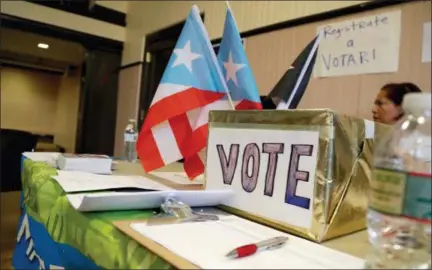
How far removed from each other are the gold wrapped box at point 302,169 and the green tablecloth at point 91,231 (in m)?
0.18

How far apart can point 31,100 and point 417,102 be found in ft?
22.5

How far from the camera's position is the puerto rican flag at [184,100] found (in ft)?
2.86

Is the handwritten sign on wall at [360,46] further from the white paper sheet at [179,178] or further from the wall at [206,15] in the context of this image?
the white paper sheet at [179,178]

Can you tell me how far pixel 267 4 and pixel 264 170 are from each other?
6.36 ft

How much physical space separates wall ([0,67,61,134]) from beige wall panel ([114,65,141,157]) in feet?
9.53

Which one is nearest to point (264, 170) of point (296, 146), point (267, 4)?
point (296, 146)

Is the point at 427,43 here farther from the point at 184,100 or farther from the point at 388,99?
the point at 184,100

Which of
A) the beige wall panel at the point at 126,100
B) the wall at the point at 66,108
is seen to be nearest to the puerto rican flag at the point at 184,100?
the beige wall panel at the point at 126,100

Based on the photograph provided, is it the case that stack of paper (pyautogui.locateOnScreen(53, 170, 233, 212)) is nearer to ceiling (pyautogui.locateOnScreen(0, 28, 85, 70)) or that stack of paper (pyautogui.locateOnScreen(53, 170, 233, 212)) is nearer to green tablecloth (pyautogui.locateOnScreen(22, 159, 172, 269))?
green tablecloth (pyautogui.locateOnScreen(22, 159, 172, 269))

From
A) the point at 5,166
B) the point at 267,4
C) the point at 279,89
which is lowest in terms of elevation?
the point at 5,166

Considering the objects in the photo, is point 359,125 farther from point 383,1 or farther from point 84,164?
point 383,1

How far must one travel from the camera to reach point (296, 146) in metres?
0.56

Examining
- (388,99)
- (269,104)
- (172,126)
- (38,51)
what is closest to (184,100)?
(172,126)

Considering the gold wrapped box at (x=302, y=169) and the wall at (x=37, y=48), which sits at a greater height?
the wall at (x=37, y=48)
